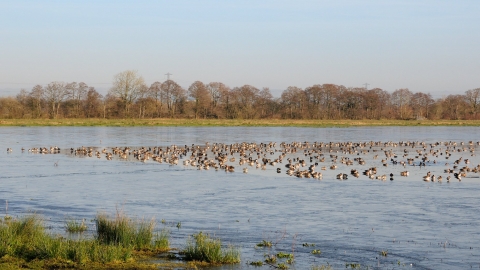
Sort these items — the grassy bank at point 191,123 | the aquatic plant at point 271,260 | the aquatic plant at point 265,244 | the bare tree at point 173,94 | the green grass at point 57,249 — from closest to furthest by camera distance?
1. the green grass at point 57,249
2. the aquatic plant at point 271,260
3. the aquatic plant at point 265,244
4. the grassy bank at point 191,123
5. the bare tree at point 173,94

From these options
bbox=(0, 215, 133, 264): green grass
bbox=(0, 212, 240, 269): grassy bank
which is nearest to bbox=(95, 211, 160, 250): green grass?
bbox=(0, 212, 240, 269): grassy bank

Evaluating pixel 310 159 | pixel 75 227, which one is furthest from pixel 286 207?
pixel 310 159

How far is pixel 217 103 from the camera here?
356 ft

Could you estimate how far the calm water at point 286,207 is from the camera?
42.5 feet

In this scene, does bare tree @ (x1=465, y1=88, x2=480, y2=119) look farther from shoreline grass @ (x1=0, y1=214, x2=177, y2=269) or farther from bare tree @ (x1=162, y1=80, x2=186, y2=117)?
shoreline grass @ (x1=0, y1=214, x2=177, y2=269)

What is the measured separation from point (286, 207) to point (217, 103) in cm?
9056

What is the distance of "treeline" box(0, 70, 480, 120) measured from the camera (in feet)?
316

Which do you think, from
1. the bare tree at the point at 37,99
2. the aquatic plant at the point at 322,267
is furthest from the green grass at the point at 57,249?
the bare tree at the point at 37,99

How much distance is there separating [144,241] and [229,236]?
2.32 metres

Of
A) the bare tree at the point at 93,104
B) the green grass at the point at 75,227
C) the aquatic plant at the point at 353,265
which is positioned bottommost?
the aquatic plant at the point at 353,265

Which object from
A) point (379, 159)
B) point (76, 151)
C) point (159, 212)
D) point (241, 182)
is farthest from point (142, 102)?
point (159, 212)

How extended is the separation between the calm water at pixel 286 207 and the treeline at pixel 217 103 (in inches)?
2639

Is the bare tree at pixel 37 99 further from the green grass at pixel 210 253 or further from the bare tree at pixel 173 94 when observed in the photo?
the green grass at pixel 210 253

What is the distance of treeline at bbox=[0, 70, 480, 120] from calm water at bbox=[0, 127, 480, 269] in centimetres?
6703
